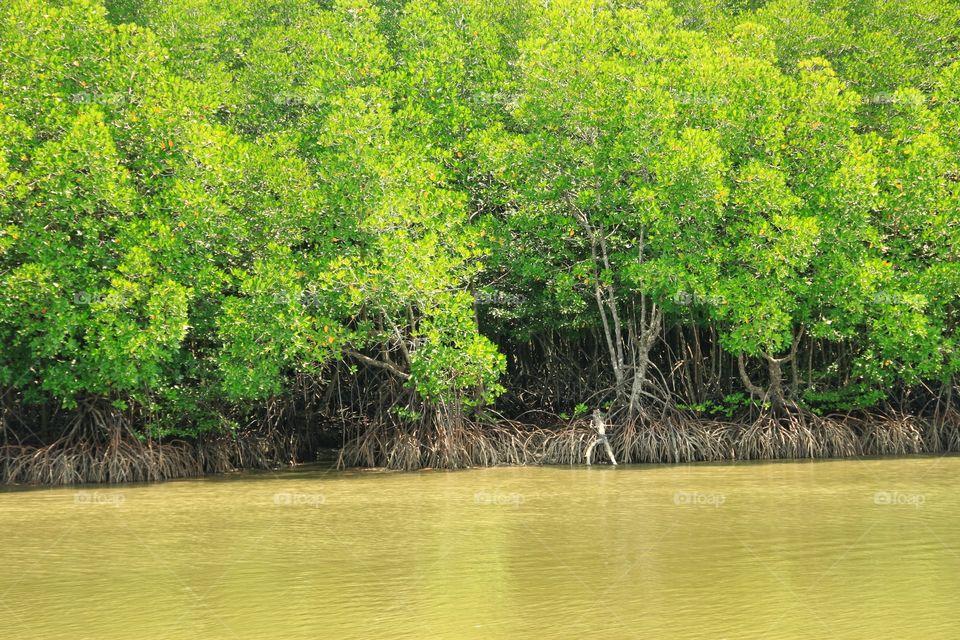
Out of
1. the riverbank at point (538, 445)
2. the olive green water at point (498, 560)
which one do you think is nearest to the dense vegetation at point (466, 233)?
the riverbank at point (538, 445)

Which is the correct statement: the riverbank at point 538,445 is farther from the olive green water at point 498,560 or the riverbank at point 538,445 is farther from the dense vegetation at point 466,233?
the olive green water at point 498,560

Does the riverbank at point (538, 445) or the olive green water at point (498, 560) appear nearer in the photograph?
the olive green water at point (498, 560)

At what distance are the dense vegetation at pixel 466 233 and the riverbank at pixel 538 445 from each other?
49 mm

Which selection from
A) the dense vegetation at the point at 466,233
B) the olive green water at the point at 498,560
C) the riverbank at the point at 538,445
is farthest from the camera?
the riverbank at the point at 538,445

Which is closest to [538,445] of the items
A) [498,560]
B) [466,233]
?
[466,233]

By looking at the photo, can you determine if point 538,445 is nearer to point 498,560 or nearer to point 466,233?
point 466,233

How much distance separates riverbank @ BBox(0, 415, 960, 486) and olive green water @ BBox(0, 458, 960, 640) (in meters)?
1.85

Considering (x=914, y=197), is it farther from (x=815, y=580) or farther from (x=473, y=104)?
(x=815, y=580)

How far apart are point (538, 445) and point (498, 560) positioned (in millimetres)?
7828

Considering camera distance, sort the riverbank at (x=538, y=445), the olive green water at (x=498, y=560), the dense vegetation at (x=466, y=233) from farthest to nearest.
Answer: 1. the riverbank at (x=538, y=445)
2. the dense vegetation at (x=466, y=233)
3. the olive green water at (x=498, y=560)

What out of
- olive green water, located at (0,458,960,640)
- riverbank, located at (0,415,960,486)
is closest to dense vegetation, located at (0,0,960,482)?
riverbank, located at (0,415,960,486)

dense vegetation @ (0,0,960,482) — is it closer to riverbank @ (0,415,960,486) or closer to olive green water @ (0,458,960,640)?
riverbank @ (0,415,960,486)

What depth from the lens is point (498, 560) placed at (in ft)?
26.5

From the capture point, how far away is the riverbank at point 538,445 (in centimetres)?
1485
